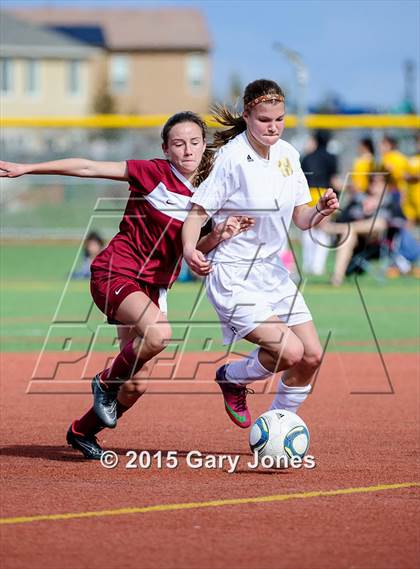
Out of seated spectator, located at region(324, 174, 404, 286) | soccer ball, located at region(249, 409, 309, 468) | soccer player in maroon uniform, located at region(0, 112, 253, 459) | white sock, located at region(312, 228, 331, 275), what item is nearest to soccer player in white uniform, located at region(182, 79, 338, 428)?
soccer player in maroon uniform, located at region(0, 112, 253, 459)

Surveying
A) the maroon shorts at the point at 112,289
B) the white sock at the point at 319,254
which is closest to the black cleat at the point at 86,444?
the maroon shorts at the point at 112,289

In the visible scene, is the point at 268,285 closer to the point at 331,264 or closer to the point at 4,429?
the point at 4,429

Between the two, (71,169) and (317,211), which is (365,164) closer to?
(317,211)

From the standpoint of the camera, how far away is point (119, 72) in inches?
3307

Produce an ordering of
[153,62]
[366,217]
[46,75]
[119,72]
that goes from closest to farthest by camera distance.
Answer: [366,217], [46,75], [119,72], [153,62]

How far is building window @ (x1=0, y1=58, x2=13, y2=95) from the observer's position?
249 ft

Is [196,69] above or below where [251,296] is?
below

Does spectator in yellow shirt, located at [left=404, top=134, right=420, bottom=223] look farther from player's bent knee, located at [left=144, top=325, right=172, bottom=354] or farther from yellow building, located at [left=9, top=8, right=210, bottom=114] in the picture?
yellow building, located at [left=9, top=8, right=210, bottom=114]

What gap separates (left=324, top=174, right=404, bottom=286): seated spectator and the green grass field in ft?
2.67

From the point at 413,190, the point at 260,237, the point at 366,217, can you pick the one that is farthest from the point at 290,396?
Answer: the point at 413,190

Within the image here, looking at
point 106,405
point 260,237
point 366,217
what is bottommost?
point 366,217

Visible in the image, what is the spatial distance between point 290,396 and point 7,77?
71.8 metres

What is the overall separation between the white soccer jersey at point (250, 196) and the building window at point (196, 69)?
77.5m

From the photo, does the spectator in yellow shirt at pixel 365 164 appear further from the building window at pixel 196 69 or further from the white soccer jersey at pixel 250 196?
Answer: the building window at pixel 196 69
